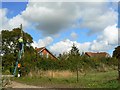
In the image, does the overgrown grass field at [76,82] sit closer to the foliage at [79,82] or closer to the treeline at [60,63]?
the foliage at [79,82]

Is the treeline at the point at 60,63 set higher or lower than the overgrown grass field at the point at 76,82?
higher

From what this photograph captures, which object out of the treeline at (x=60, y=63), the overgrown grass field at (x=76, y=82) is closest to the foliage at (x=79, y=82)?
the overgrown grass field at (x=76, y=82)

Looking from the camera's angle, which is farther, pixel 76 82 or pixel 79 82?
pixel 76 82

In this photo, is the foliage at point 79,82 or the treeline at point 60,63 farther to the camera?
the treeline at point 60,63

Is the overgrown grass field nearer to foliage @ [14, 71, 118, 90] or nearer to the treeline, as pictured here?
foliage @ [14, 71, 118, 90]

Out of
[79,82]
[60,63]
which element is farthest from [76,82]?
[60,63]

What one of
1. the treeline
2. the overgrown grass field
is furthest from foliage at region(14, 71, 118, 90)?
the treeline

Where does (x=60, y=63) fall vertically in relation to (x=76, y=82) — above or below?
above

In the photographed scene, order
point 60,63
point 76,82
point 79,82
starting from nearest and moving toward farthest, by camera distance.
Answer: point 79,82
point 76,82
point 60,63

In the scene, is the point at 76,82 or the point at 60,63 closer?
the point at 76,82

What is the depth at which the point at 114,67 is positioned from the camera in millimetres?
40594

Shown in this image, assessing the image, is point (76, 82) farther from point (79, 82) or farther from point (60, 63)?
point (60, 63)

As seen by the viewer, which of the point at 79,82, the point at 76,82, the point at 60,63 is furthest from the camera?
the point at 60,63

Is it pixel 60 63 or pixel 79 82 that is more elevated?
pixel 60 63
